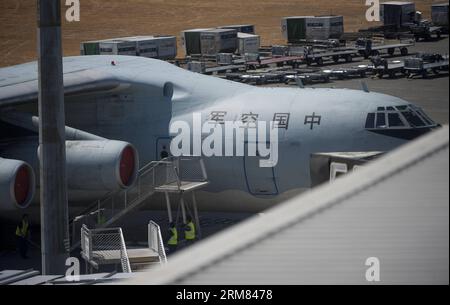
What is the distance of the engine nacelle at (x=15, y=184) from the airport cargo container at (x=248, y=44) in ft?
135

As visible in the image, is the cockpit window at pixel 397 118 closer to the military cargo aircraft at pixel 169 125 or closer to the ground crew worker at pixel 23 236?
the military cargo aircraft at pixel 169 125

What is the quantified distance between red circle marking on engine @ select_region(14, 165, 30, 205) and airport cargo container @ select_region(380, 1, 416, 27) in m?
51.5

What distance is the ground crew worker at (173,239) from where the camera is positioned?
25344 mm

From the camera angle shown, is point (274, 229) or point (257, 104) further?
point (257, 104)

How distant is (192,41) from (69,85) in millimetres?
39182

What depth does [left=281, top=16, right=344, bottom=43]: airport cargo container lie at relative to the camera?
228ft

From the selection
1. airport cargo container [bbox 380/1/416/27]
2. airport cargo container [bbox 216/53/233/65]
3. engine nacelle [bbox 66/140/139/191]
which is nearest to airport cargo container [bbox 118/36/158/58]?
airport cargo container [bbox 216/53/233/65]

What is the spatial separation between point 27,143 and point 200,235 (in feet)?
16.7

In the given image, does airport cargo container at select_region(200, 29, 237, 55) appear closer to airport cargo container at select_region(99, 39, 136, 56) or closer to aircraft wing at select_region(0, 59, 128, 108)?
airport cargo container at select_region(99, 39, 136, 56)

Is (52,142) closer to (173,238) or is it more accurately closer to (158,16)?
(173,238)

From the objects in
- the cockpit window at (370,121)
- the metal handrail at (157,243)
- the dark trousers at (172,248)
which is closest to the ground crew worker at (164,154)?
the dark trousers at (172,248)
